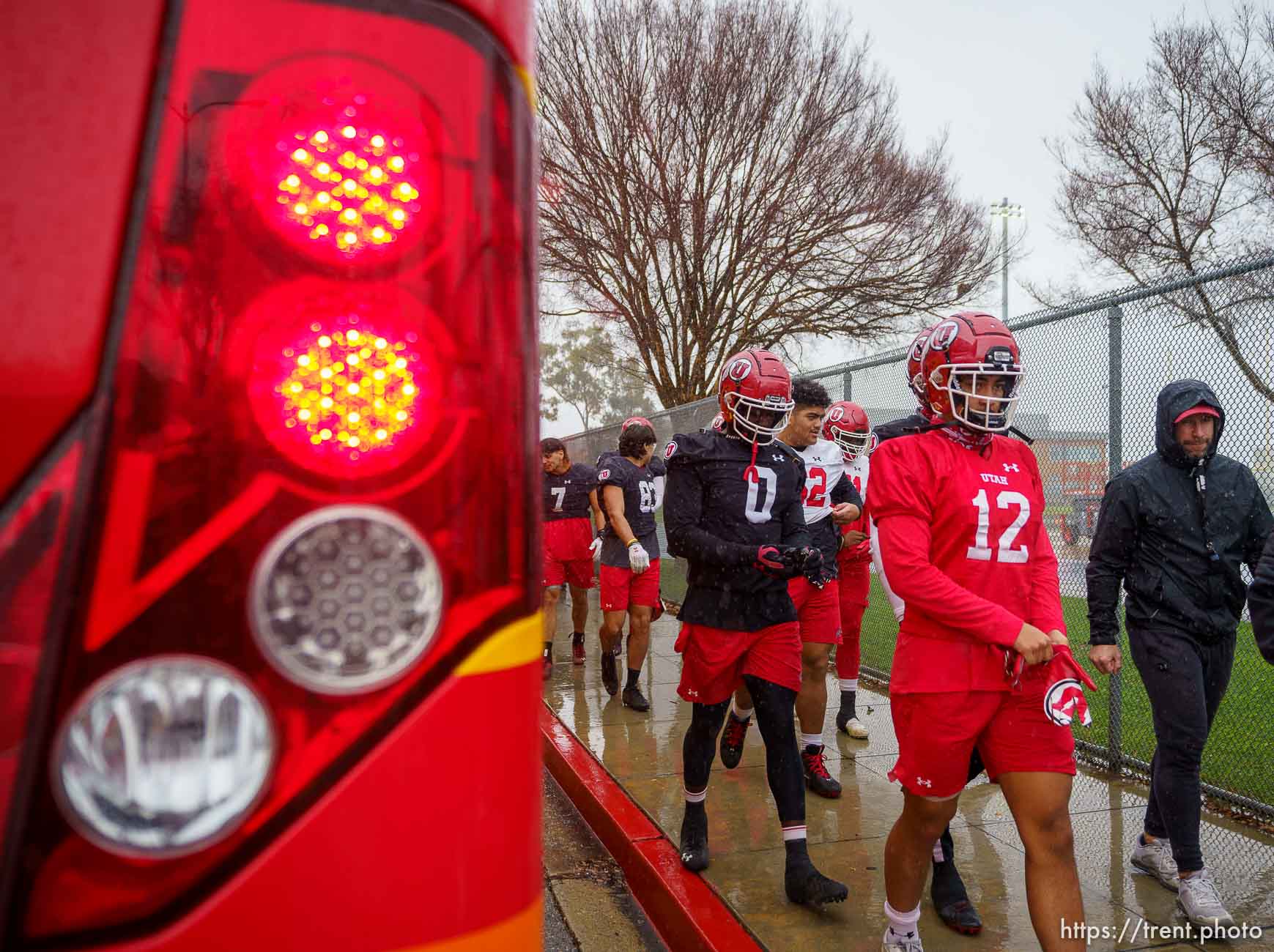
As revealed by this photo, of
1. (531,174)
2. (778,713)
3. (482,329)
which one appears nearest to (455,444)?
(482,329)

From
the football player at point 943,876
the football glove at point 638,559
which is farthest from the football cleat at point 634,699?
the football player at point 943,876

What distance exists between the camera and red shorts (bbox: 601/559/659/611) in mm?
7648

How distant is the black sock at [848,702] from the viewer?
6516 millimetres

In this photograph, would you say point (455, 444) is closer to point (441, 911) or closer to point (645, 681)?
point (441, 911)

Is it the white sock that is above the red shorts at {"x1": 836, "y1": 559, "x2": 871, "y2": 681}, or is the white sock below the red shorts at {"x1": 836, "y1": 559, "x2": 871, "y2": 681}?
below

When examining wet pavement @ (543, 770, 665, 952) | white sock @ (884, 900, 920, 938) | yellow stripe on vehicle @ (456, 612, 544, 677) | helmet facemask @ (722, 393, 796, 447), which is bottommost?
wet pavement @ (543, 770, 665, 952)

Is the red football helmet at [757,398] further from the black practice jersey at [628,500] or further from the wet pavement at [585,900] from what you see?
the black practice jersey at [628,500]

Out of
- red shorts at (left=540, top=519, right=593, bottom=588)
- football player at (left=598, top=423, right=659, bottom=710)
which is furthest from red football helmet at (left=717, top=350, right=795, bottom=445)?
red shorts at (left=540, top=519, right=593, bottom=588)

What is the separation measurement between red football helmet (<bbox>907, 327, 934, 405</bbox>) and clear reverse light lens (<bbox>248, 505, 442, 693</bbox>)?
277 cm

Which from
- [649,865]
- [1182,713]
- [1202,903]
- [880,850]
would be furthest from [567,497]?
[1202,903]

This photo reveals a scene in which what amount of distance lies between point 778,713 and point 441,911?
3302 mm

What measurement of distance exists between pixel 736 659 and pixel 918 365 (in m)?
1.50

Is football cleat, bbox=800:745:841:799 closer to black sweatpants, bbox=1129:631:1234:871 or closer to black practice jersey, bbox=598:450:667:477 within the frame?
black sweatpants, bbox=1129:631:1234:871

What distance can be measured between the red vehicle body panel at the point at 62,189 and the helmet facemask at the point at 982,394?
8.75 ft
